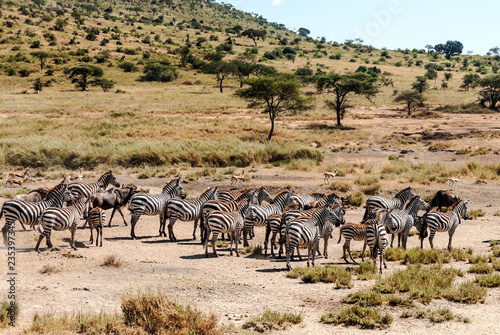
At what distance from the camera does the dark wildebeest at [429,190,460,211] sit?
1989 cm

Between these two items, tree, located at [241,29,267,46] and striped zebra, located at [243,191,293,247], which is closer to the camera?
striped zebra, located at [243,191,293,247]

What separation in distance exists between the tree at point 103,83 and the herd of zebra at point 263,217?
56.2 meters

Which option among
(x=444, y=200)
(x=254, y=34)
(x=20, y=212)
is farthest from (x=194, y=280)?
(x=254, y=34)

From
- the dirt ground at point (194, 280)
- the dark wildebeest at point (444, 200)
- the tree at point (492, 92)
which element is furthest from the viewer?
the tree at point (492, 92)

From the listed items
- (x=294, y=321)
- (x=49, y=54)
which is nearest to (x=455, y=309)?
(x=294, y=321)

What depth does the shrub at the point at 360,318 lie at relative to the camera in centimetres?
894

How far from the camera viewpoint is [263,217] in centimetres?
1557

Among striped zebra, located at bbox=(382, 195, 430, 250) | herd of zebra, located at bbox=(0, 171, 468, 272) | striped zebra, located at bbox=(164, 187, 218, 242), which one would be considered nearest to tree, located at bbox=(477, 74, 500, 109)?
herd of zebra, located at bbox=(0, 171, 468, 272)

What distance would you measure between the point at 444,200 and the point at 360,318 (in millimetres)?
12644

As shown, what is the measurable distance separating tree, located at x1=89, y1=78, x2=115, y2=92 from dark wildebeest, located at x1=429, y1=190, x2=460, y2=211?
6015 cm

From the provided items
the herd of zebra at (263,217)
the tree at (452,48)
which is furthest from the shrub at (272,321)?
the tree at (452,48)

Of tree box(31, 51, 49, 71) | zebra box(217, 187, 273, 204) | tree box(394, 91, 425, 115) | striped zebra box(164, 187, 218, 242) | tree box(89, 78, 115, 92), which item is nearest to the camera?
striped zebra box(164, 187, 218, 242)

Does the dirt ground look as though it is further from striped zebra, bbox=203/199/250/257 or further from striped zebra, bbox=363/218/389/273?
striped zebra, bbox=363/218/389/273

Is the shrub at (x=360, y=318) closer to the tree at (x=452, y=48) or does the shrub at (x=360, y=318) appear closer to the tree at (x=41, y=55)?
the tree at (x=41, y=55)
